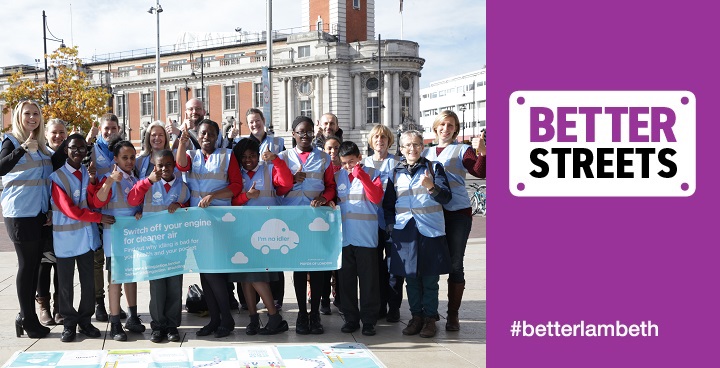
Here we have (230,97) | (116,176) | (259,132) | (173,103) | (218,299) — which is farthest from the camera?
(173,103)

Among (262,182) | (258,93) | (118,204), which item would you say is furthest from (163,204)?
(258,93)

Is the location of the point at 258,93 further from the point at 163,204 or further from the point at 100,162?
the point at 163,204

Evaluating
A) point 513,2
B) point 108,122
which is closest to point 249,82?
point 108,122

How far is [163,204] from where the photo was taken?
589 cm

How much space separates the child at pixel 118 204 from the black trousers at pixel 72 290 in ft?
0.55

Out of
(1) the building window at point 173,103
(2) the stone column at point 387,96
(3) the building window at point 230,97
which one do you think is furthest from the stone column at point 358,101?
(1) the building window at point 173,103

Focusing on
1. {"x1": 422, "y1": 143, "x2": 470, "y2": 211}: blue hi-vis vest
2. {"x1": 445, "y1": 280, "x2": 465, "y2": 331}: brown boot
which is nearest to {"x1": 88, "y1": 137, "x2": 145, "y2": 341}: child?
{"x1": 422, "y1": 143, "x2": 470, "y2": 211}: blue hi-vis vest

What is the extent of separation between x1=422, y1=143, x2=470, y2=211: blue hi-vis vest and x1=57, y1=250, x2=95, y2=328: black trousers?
10.0ft

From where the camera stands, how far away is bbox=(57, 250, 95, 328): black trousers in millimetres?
5707

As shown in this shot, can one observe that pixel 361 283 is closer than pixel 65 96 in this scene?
Yes

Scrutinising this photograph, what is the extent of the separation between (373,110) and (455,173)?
59.2 m

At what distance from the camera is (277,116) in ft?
222

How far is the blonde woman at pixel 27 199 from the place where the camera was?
5699 mm

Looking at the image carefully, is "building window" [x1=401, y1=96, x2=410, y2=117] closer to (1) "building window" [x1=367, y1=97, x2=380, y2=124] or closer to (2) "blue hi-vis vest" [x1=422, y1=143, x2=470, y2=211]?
(1) "building window" [x1=367, y1=97, x2=380, y2=124]
